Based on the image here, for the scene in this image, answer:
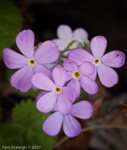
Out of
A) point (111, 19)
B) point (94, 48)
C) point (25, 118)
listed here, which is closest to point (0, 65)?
point (25, 118)

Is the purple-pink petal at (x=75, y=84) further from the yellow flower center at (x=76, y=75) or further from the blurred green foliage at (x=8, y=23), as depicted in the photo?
the blurred green foliage at (x=8, y=23)

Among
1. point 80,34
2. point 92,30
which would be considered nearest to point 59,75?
point 80,34

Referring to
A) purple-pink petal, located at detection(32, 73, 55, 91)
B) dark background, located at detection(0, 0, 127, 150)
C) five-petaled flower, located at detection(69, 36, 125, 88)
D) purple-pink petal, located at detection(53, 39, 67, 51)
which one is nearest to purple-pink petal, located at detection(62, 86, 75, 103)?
purple-pink petal, located at detection(32, 73, 55, 91)

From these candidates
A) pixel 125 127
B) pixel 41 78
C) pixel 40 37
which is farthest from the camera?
pixel 40 37

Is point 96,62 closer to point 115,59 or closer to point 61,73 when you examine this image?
point 115,59

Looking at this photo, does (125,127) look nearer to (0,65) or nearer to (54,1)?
(0,65)

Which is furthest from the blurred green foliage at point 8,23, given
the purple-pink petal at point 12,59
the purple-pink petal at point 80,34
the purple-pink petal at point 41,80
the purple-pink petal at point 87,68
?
the purple-pink petal at point 87,68

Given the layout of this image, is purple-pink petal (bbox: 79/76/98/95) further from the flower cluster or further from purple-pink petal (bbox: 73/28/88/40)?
purple-pink petal (bbox: 73/28/88/40)
